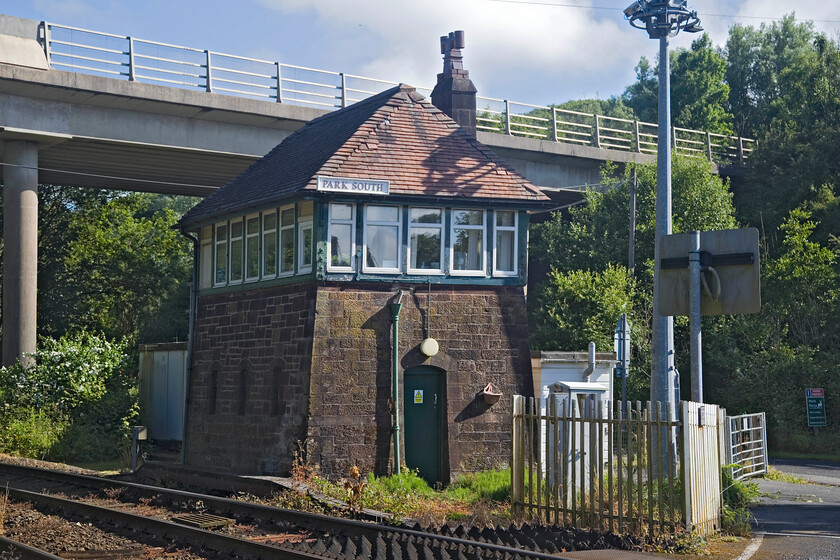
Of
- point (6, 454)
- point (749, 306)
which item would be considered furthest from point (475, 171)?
point (6, 454)

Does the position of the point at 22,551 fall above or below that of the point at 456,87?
below

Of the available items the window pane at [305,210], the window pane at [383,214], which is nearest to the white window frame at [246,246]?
the window pane at [305,210]

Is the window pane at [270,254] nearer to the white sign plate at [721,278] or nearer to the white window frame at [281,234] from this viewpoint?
the white window frame at [281,234]

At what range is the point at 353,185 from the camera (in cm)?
2159

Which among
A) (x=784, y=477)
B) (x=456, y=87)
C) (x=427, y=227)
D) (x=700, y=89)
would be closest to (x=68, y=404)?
(x=427, y=227)

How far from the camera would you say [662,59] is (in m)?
18.6

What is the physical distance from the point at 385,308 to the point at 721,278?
10.3m

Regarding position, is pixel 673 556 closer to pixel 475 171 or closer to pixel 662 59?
pixel 662 59

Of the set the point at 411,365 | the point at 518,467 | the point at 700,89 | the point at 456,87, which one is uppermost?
the point at 700,89

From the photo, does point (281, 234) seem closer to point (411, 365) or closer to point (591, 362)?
point (411, 365)

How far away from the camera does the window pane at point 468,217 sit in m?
22.7

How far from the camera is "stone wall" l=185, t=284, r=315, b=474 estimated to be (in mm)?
21750

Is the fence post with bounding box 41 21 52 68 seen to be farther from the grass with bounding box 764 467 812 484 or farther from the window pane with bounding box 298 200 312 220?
→ the grass with bounding box 764 467 812 484

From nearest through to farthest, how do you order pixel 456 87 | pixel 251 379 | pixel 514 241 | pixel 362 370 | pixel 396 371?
1. pixel 362 370
2. pixel 396 371
3. pixel 514 241
4. pixel 251 379
5. pixel 456 87
